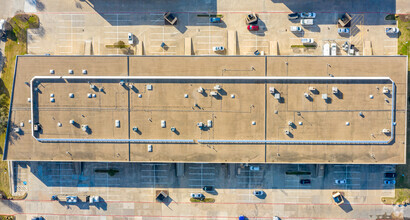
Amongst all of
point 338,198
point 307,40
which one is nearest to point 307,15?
point 307,40

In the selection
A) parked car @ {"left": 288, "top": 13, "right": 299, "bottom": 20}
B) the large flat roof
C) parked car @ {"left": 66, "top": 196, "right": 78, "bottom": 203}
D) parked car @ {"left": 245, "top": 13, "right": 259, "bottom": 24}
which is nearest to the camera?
the large flat roof

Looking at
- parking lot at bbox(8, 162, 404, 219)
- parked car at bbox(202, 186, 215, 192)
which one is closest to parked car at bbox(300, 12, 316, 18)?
parking lot at bbox(8, 162, 404, 219)

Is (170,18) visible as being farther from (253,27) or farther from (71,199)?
(71,199)

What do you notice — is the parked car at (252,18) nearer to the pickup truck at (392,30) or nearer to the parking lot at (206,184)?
the pickup truck at (392,30)

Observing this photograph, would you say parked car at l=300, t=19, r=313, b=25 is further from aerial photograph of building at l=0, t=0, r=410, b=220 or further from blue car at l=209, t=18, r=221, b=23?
blue car at l=209, t=18, r=221, b=23

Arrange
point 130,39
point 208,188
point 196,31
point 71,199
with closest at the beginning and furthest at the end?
point 130,39 → point 196,31 → point 208,188 → point 71,199

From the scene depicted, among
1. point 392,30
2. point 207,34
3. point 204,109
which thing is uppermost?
point 392,30

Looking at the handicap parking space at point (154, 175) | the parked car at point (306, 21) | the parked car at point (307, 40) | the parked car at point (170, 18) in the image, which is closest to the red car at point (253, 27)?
the parked car at point (306, 21)
